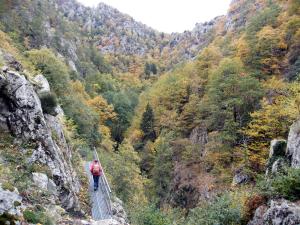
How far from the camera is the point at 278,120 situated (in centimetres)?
2877

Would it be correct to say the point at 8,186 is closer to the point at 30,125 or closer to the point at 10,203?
the point at 10,203

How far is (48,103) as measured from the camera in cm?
1933

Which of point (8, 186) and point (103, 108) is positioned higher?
point (8, 186)

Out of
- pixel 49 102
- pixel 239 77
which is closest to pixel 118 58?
pixel 239 77

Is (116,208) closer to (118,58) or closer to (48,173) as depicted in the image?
(48,173)

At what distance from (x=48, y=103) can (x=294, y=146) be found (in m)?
13.4

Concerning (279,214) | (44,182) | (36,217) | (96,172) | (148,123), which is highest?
(279,214)

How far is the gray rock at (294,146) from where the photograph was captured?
17203 mm

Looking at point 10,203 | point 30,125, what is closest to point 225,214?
point 10,203

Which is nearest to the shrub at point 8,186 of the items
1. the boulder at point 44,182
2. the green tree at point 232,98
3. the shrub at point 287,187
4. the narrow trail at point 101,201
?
the boulder at point 44,182

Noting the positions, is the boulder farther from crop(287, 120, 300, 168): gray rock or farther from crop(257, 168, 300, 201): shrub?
crop(287, 120, 300, 168): gray rock

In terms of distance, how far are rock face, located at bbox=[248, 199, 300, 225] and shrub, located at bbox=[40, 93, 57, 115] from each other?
1214cm

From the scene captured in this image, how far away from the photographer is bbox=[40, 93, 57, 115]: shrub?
62.6 ft

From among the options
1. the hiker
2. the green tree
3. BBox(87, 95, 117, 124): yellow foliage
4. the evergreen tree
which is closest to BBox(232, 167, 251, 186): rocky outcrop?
the green tree
